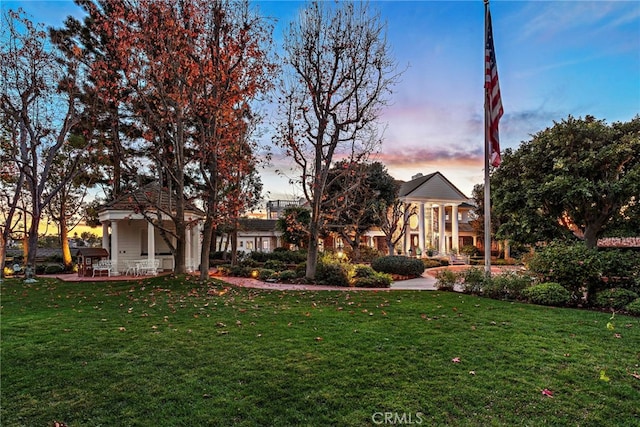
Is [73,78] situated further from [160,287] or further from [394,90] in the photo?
[394,90]

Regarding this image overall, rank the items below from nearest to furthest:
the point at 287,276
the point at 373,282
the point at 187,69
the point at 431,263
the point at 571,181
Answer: the point at 187,69 < the point at 571,181 < the point at 373,282 < the point at 287,276 < the point at 431,263

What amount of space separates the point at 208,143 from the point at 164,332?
8538mm

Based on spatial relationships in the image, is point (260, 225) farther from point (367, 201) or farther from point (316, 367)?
point (316, 367)

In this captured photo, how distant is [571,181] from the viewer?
39.9 ft

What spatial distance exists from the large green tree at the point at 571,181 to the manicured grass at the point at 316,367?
241 inches

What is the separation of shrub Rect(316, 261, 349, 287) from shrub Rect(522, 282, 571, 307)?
656 cm

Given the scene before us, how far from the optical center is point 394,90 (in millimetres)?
13484

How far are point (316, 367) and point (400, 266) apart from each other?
13381 mm

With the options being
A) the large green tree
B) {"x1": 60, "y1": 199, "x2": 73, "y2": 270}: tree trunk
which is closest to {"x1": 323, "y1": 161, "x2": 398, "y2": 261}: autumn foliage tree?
the large green tree

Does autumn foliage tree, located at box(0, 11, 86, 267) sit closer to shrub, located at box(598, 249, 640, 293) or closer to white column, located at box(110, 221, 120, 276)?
white column, located at box(110, 221, 120, 276)

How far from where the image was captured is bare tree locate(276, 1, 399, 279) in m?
12.8

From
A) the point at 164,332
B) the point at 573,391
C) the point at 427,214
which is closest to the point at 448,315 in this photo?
the point at 573,391

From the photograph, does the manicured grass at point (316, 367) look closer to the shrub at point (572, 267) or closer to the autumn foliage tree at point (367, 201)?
the shrub at point (572, 267)

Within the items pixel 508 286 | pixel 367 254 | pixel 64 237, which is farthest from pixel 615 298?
pixel 64 237
